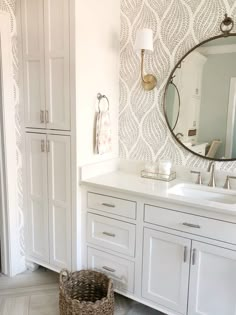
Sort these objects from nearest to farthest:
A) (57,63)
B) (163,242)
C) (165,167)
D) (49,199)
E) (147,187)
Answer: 1. (163,242)
2. (147,187)
3. (57,63)
4. (165,167)
5. (49,199)

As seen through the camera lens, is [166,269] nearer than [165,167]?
Yes

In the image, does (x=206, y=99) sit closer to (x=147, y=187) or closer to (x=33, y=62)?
(x=147, y=187)

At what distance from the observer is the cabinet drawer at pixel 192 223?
1710 mm

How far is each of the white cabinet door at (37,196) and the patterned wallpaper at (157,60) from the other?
2.24 feet

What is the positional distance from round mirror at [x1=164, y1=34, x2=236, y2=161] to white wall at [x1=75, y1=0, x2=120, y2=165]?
50 cm

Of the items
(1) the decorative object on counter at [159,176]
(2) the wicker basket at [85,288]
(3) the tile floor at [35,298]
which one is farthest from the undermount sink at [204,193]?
(3) the tile floor at [35,298]

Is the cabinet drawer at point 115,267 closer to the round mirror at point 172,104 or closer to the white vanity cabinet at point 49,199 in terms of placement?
the white vanity cabinet at point 49,199

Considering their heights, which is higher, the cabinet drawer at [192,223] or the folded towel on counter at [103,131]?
the folded towel on counter at [103,131]

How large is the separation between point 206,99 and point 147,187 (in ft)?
2.49

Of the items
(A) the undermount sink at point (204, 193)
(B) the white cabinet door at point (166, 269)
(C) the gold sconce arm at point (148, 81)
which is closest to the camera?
(B) the white cabinet door at point (166, 269)

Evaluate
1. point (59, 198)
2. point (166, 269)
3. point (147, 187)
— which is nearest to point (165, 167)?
point (147, 187)

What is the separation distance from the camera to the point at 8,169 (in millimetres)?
2459

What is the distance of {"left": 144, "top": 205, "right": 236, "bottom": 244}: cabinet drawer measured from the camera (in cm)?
171

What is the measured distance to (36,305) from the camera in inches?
89.2
